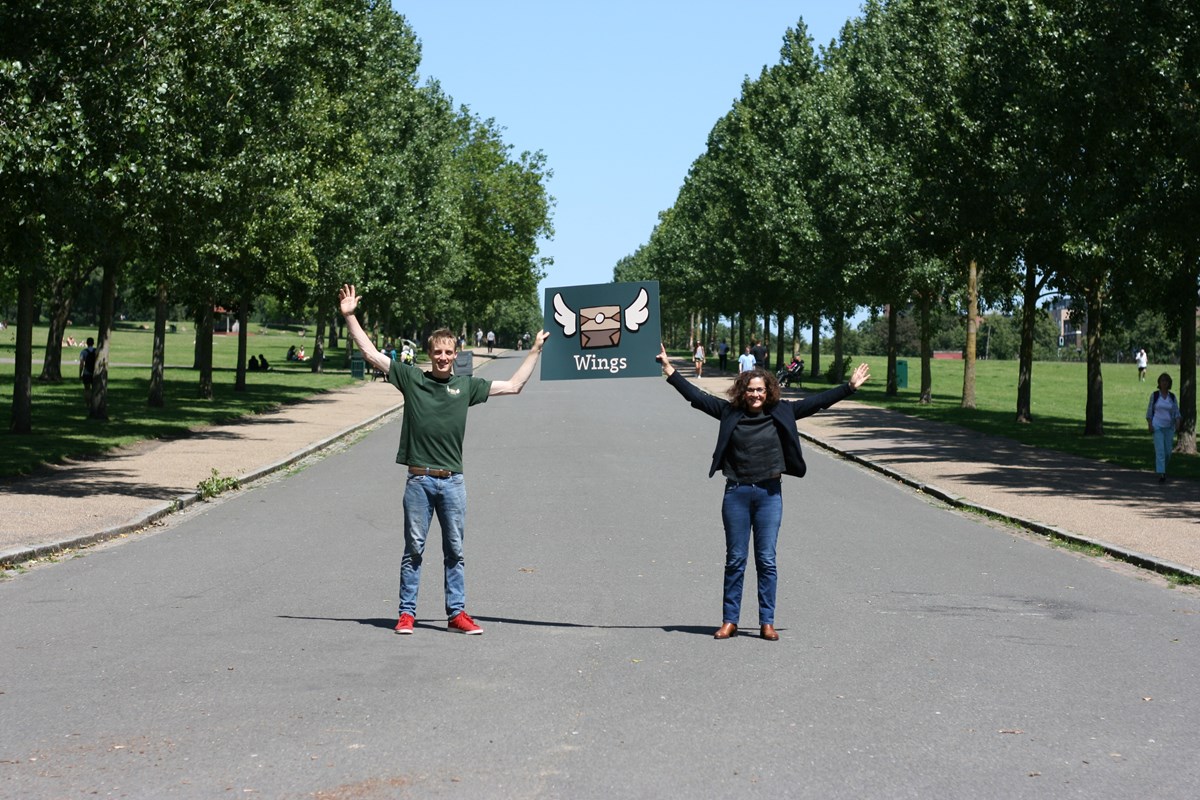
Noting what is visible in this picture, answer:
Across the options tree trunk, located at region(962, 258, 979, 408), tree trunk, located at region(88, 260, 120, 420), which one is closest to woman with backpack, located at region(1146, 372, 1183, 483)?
tree trunk, located at region(88, 260, 120, 420)

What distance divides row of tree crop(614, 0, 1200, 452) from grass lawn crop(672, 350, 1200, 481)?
4.09 feet

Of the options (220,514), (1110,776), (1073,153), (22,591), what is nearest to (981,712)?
(1110,776)

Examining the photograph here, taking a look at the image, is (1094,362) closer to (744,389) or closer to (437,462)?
(744,389)

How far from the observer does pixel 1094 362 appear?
3177cm

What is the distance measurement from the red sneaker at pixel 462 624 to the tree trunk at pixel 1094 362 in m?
24.3

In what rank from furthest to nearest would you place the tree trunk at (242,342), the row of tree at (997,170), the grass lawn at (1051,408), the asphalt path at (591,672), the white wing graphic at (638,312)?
1. the tree trunk at (242,342)
2. the grass lawn at (1051,408)
3. the row of tree at (997,170)
4. the white wing graphic at (638,312)
5. the asphalt path at (591,672)

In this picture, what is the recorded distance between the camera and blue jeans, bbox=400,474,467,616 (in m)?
8.95

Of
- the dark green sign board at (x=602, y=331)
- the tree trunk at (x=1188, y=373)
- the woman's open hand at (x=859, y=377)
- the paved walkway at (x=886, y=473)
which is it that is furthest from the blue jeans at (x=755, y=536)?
the tree trunk at (x=1188, y=373)

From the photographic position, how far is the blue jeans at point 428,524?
352 inches

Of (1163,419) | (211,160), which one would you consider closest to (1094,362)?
(1163,419)

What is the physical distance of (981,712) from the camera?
7020 mm

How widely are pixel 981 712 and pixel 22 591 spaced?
283 inches

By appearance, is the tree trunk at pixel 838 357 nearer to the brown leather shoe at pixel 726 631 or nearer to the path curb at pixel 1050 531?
the path curb at pixel 1050 531

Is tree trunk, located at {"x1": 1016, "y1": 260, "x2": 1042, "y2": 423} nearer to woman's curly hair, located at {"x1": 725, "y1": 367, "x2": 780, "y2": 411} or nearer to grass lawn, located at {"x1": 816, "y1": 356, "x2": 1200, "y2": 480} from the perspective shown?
grass lawn, located at {"x1": 816, "y1": 356, "x2": 1200, "y2": 480}
